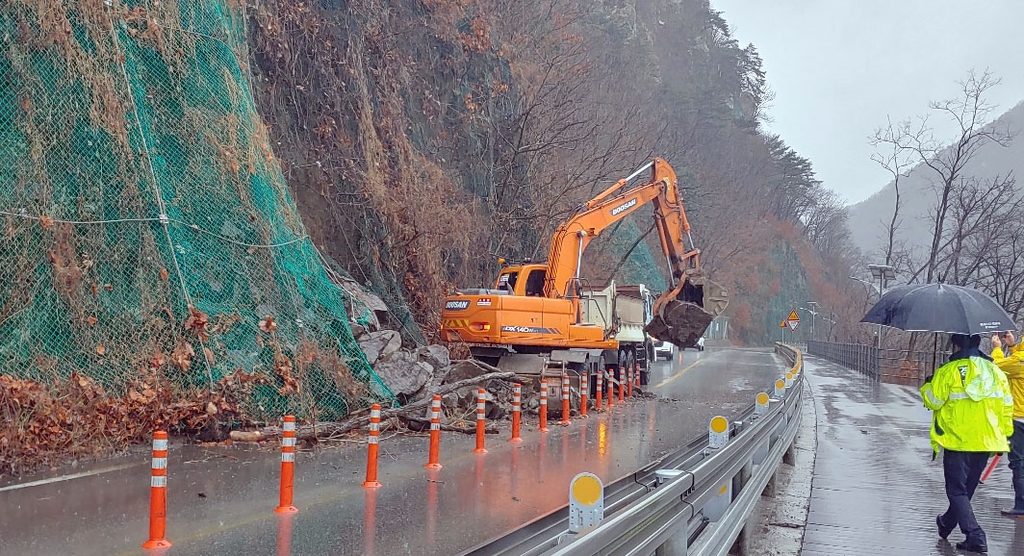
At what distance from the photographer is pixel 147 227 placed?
10859 millimetres

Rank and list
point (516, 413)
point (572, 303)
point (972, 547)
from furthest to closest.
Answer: point (572, 303) → point (516, 413) → point (972, 547)

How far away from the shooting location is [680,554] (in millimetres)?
4316

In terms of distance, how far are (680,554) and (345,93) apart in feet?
55.8

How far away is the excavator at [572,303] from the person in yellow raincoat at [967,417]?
950 cm

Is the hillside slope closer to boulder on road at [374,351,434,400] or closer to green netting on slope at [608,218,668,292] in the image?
green netting on slope at [608,218,668,292]

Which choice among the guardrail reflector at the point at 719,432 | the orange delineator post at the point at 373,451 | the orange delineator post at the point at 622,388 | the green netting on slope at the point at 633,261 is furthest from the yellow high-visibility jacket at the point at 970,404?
the green netting on slope at the point at 633,261

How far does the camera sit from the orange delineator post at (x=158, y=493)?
5570 millimetres

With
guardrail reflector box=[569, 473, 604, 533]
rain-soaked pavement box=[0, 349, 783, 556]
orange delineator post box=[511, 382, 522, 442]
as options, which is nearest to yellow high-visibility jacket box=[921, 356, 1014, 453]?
rain-soaked pavement box=[0, 349, 783, 556]

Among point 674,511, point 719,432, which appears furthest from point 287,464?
point 674,511

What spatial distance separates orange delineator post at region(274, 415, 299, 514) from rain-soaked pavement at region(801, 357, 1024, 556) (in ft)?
14.1

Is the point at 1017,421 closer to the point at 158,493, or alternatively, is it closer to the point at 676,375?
the point at 158,493

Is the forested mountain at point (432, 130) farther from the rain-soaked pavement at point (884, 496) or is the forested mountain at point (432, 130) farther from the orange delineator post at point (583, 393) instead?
the rain-soaked pavement at point (884, 496)

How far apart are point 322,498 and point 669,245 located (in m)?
13.2

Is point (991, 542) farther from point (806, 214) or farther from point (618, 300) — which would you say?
point (806, 214)
